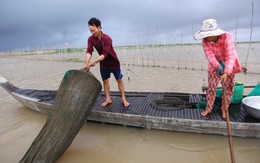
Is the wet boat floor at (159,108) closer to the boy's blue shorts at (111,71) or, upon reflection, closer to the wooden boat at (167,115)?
the wooden boat at (167,115)

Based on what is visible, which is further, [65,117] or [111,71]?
[111,71]

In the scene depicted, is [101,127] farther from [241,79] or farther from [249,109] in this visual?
[241,79]

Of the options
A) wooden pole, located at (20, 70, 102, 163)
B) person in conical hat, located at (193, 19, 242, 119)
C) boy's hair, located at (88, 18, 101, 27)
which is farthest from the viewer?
Answer: boy's hair, located at (88, 18, 101, 27)

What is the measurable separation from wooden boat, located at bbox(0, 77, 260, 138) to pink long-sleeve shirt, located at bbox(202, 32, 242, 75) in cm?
94

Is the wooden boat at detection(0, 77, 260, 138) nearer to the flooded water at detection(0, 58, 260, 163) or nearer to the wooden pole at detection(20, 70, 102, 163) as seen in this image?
the flooded water at detection(0, 58, 260, 163)

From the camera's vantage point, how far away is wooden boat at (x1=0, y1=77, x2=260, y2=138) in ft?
11.3

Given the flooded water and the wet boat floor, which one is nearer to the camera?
the flooded water

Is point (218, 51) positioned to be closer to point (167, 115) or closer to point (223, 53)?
point (223, 53)

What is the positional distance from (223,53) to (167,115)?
1530 millimetres

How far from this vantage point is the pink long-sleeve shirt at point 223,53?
306 centimetres

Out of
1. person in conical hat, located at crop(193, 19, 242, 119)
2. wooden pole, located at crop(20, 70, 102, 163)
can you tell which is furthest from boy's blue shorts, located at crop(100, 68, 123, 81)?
person in conical hat, located at crop(193, 19, 242, 119)

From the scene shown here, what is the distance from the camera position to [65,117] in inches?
111

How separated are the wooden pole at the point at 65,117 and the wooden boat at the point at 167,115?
1.25 meters

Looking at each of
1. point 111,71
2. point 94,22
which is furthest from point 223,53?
point 94,22
